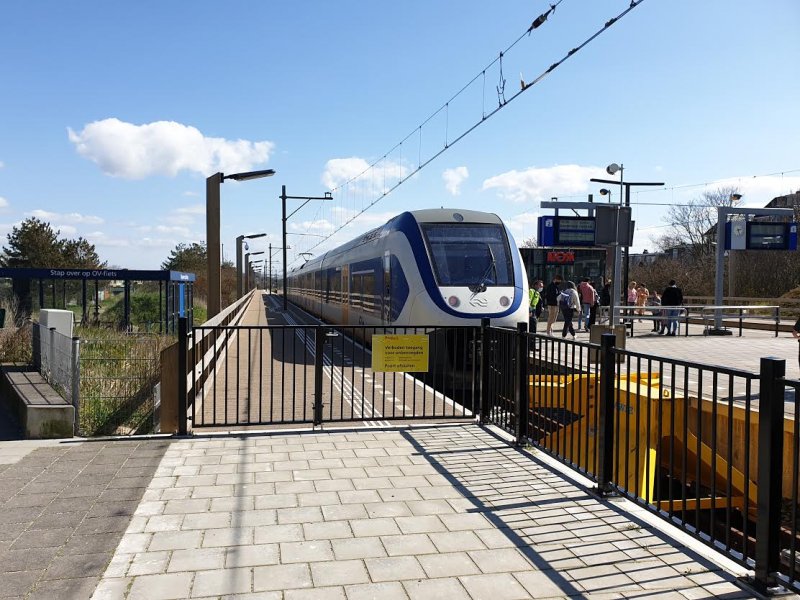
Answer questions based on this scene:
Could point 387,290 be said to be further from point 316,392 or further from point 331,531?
point 331,531

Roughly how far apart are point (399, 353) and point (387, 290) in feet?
22.0

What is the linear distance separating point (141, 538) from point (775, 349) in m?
16.0

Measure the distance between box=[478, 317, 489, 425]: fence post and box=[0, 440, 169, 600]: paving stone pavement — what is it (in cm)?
332

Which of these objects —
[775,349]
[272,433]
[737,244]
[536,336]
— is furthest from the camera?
[737,244]

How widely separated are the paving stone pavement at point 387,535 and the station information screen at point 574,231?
16732 mm

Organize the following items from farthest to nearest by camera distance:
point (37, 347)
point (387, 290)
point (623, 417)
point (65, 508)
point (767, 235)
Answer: point (767, 235), point (387, 290), point (37, 347), point (623, 417), point (65, 508)

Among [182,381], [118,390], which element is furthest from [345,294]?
[182,381]

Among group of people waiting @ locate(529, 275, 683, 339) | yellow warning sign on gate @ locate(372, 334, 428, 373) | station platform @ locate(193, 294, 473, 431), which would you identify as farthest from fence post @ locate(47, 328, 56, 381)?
group of people waiting @ locate(529, 275, 683, 339)

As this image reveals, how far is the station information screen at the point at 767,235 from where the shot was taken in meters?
20.6

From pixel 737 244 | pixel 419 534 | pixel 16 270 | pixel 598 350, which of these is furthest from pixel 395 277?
pixel 16 270

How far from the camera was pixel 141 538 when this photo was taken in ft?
13.7

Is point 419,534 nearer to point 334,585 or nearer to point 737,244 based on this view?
point 334,585

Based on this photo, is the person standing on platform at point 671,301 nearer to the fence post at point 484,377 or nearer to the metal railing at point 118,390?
the fence post at point 484,377

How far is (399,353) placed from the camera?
24.9 feet
